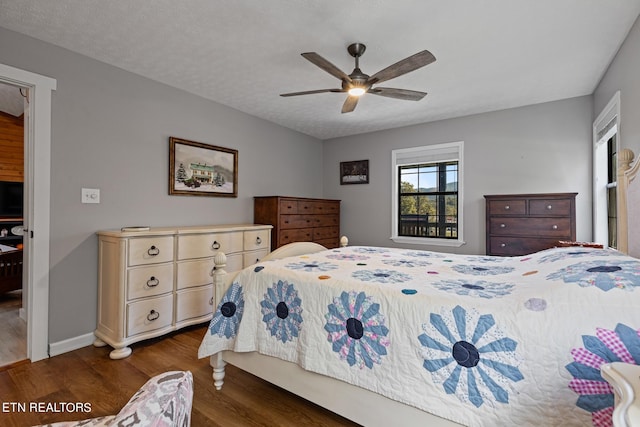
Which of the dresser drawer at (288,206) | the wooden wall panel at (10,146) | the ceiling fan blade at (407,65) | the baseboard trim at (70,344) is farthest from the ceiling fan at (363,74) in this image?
the wooden wall panel at (10,146)

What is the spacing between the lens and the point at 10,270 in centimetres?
366

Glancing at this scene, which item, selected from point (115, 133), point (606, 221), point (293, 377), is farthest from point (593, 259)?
point (115, 133)

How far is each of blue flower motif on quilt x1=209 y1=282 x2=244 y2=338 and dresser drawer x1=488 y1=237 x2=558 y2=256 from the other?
9.70ft

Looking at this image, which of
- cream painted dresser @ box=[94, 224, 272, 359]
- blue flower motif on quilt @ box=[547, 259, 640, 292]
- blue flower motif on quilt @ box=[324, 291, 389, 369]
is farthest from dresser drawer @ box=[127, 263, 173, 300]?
blue flower motif on quilt @ box=[547, 259, 640, 292]

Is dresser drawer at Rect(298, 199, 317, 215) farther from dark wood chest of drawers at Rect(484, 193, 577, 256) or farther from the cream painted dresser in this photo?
dark wood chest of drawers at Rect(484, 193, 577, 256)

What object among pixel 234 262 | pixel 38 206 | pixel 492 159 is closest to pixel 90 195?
pixel 38 206

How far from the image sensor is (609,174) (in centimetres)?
310

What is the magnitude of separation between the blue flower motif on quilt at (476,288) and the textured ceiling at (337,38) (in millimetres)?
1705

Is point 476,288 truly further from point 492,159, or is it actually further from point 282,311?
point 492,159

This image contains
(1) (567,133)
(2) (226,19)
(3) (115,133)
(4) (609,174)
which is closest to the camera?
(2) (226,19)

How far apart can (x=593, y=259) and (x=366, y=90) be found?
5.88 ft

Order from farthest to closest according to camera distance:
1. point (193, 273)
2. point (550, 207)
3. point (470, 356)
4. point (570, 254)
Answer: point (550, 207) → point (193, 273) → point (570, 254) → point (470, 356)

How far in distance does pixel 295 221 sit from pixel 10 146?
16.8 feet

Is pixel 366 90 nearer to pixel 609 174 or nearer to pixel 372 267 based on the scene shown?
pixel 372 267
